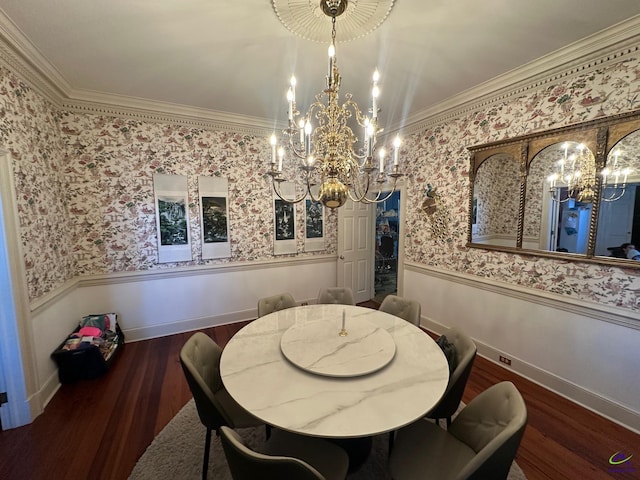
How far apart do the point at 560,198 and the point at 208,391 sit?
9.72ft

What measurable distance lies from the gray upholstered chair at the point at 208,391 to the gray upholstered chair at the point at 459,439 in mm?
705

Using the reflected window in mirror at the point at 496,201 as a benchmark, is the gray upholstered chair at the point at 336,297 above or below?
below

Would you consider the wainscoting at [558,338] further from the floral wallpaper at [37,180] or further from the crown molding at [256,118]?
the floral wallpaper at [37,180]

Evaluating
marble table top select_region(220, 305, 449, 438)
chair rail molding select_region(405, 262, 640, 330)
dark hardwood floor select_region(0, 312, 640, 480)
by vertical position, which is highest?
chair rail molding select_region(405, 262, 640, 330)

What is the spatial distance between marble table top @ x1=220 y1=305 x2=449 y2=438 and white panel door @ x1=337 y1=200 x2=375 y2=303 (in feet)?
8.41

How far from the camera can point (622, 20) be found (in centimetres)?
168

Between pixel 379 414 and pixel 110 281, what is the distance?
3268 mm

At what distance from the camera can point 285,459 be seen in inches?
34.1

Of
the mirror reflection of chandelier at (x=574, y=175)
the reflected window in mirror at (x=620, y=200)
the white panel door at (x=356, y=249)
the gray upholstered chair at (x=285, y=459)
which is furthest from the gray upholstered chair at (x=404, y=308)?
the white panel door at (x=356, y=249)

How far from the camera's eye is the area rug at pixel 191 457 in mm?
1544

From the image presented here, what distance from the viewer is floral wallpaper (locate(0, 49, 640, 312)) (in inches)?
78.1

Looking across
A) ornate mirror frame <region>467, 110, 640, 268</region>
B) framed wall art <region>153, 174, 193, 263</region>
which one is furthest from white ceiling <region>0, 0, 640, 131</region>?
framed wall art <region>153, 174, 193, 263</region>

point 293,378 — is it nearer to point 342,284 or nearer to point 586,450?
point 586,450

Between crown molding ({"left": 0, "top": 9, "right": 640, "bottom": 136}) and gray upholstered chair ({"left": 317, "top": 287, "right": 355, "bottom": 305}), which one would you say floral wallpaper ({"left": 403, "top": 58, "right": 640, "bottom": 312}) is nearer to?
crown molding ({"left": 0, "top": 9, "right": 640, "bottom": 136})
